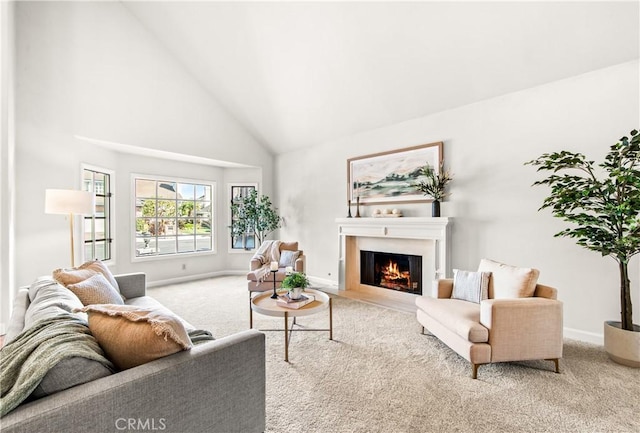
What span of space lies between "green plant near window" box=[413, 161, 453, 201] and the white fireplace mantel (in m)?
0.34

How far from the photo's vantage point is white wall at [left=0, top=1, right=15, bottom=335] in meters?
2.85

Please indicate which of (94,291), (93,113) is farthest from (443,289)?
(93,113)

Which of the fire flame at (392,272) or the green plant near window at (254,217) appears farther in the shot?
the green plant near window at (254,217)

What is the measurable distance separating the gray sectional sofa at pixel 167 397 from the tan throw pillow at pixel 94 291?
0.56 metres

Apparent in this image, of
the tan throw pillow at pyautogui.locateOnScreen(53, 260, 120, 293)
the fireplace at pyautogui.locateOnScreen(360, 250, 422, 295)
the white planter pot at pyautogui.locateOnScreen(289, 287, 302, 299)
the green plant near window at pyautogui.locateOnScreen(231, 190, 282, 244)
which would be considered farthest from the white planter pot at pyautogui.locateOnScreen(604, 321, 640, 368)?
the green plant near window at pyautogui.locateOnScreen(231, 190, 282, 244)

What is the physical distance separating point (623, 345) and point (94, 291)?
13.5 ft

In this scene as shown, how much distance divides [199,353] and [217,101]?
530cm

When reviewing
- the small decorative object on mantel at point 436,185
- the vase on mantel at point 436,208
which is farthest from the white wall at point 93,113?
the vase on mantel at point 436,208

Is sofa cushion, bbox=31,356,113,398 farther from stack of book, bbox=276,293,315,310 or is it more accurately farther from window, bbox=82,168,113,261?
window, bbox=82,168,113,261

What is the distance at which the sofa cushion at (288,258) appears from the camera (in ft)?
15.5

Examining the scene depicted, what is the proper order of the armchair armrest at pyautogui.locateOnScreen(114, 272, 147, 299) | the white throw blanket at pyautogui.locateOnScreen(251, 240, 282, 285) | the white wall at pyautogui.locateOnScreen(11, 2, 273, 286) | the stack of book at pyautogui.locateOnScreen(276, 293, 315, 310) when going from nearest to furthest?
Result: the stack of book at pyautogui.locateOnScreen(276, 293, 315, 310) < the armchair armrest at pyautogui.locateOnScreen(114, 272, 147, 299) < the white wall at pyautogui.locateOnScreen(11, 2, 273, 286) < the white throw blanket at pyautogui.locateOnScreen(251, 240, 282, 285)

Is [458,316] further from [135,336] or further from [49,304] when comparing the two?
[49,304]

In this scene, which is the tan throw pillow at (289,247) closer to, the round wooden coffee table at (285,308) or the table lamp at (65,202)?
the round wooden coffee table at (285,308)

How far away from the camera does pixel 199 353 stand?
4.11ft
